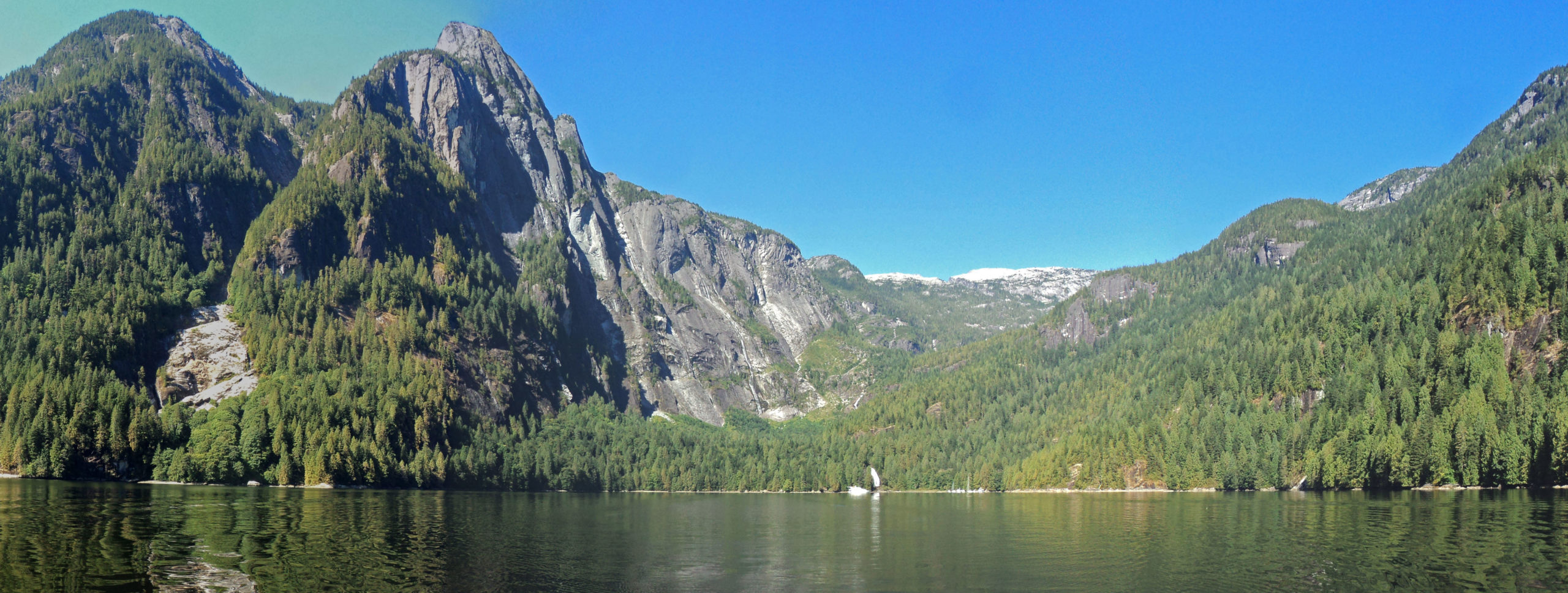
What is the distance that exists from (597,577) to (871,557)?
25.9 m

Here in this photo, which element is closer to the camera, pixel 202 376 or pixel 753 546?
pixel 753 546

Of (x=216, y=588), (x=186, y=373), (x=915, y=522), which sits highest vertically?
(x=186, y=373)

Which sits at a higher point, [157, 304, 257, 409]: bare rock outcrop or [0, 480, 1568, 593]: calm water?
[157, 304, 257, 409]: bare rock outcrop

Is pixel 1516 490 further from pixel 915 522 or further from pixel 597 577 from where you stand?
pixel 597 577

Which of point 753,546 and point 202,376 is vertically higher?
point 202,376

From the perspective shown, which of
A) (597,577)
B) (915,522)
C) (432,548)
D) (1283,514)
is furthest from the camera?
(915,522)

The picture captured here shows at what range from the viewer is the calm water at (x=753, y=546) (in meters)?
57.7

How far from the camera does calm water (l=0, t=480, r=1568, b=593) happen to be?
5766cm

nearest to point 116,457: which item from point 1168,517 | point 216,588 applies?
point 216,588

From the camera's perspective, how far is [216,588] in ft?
171

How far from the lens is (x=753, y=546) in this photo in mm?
86812

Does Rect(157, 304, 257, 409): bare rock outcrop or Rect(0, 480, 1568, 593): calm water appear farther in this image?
Rect(157, 304, 257, 409): bare rock outcrop

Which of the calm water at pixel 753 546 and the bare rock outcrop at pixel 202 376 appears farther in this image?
the bare rock outcrop at pixel 202 376

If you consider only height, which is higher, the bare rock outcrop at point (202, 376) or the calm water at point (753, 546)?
the bare rock outcrop at point (202, 376)
